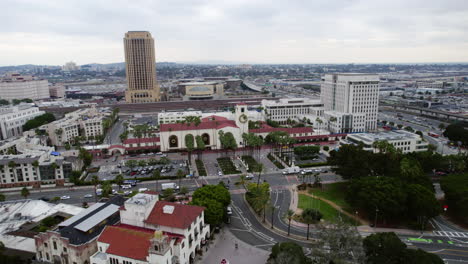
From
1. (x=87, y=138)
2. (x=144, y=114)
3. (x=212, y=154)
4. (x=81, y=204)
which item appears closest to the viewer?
(x=81, y=204)

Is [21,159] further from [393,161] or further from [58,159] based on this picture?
[393,161]

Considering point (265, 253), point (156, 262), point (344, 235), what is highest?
point (344, 235)

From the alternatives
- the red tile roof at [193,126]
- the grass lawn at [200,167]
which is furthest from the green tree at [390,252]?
the red tile roof at [193,126]

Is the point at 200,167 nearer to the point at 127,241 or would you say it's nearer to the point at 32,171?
the point at 32,171

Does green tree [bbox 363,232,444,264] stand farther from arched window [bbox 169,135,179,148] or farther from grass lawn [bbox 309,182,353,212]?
arched window [bbox 169,135,179,148]

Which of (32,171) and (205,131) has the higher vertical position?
(205,131)

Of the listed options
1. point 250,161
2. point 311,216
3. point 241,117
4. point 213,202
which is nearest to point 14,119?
point 241,117

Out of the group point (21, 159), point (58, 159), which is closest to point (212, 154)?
point (58, 159)
